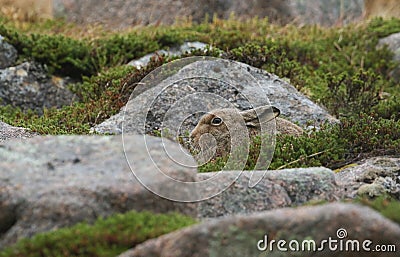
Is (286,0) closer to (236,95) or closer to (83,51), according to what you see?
(83,51)

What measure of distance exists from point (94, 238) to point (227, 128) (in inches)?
133

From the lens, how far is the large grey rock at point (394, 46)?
12.3 metres

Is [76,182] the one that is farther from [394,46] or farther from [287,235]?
[394,46]

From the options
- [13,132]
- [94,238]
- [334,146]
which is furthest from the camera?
[13,132]

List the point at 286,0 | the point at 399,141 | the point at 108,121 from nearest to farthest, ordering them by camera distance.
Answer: the point at 399,141, the point at 108,121, the point at 286,0

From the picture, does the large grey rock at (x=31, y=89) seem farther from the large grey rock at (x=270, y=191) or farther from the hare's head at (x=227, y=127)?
the large grey rock at (x=270, y=191)

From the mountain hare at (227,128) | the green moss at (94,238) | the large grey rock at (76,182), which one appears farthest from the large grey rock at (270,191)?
the mountain hare at (227,128)

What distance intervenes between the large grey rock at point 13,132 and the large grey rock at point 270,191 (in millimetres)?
3246

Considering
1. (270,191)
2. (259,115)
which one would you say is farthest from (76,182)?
(259,115)

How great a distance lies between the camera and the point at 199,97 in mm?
8492

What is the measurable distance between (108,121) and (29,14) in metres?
7.31

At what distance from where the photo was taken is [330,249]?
3.74m

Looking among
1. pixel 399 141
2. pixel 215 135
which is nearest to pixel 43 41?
pixel 215 135

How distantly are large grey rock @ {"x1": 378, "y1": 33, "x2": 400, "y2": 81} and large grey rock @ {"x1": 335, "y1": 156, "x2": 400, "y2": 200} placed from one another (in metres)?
6.01
